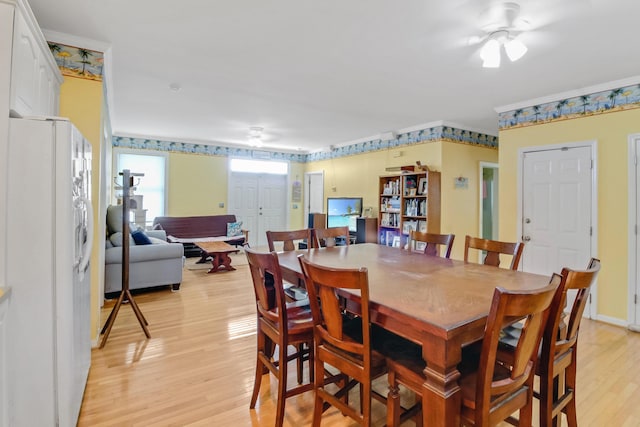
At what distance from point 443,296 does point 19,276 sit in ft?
6.50

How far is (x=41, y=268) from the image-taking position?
5.13 feet

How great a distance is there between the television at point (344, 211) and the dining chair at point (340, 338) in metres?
4.90

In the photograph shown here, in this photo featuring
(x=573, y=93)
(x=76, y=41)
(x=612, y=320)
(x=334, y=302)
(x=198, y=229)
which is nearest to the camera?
(x=334, y=302)

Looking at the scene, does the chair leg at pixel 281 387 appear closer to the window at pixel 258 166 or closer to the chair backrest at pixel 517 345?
the chair backrest at pixel 517 345

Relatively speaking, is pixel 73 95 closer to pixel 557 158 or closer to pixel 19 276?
pixel 19 276

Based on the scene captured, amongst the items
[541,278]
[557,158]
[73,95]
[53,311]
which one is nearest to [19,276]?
[53,311]

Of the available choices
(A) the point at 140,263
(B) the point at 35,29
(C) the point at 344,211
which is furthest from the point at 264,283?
(C) the point at 344,211

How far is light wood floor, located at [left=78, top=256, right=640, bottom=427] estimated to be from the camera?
1.86 meters

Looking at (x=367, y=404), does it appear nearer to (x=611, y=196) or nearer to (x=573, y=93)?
(x=611, y=196)

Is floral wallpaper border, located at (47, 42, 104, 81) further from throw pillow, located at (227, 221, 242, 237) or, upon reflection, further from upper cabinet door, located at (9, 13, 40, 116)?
throw pillow, located at (227, 221, 242, 237)

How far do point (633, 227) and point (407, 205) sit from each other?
2.74 meters

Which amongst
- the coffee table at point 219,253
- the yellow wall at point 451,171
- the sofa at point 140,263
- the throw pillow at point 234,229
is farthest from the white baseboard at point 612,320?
the throw pillow at point 234,229

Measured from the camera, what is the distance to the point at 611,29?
2328 mm

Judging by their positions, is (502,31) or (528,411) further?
(502,31)
